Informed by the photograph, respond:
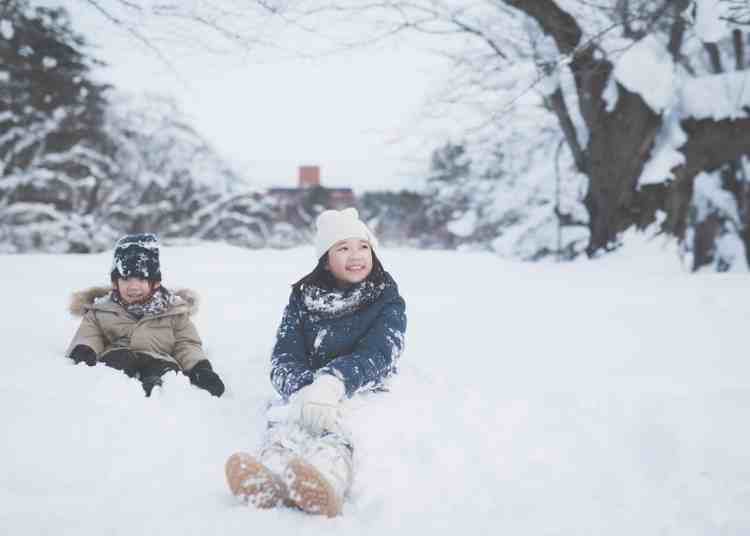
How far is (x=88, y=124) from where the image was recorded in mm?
14523

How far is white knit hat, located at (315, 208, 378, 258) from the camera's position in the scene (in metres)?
2.51

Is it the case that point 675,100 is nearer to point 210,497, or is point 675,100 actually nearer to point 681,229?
point 681,229

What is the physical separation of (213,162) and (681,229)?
1818 cm

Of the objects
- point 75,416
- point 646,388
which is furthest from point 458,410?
point 75,416

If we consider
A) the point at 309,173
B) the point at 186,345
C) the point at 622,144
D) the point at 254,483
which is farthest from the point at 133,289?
the point at 309,173

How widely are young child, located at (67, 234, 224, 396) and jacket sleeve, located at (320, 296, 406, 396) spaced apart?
773mm

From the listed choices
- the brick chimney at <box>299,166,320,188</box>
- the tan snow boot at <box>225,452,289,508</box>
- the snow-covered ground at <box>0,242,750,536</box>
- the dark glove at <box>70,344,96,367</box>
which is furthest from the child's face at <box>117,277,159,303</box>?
the brick chimney at <box>299,166,320,188</box>

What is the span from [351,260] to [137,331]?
1.15 m

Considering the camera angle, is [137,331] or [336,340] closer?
[336,340]

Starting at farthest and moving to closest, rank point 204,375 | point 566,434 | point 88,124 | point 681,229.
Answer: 1. point 88,124
2. point 681,229
3. point 204,375
4. point 566,434

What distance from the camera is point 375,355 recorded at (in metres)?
2.27

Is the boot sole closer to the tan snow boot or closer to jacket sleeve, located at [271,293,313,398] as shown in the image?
the tan snow boot

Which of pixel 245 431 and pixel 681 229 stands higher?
pixel 681 229

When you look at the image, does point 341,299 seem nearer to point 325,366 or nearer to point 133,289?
point 325,366
